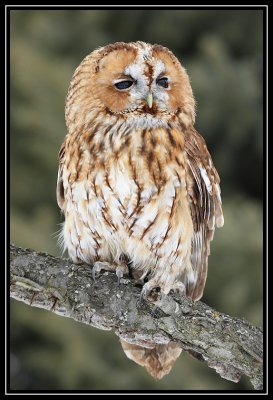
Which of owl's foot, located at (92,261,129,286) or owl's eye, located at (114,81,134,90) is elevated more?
owl's eye, located at (114,81,134,90)

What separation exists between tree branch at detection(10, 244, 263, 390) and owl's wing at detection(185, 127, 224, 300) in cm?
36

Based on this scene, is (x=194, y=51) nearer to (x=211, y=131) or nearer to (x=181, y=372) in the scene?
(x=211, y=131)

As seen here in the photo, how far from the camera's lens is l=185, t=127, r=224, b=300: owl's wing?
2502 mm

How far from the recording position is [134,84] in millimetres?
2303

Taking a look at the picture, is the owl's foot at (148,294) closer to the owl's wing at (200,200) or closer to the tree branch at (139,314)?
the tree branch at (139,314)

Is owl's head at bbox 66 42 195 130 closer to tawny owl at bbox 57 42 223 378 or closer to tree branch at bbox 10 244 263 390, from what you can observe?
tawny owl at bbox 57 42 223 378

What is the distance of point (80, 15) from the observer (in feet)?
16.8

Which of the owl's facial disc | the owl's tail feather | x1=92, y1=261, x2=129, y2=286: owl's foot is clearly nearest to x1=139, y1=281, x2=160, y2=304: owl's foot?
x1=92, y1=261, x2=129, y2=286: owl's foot

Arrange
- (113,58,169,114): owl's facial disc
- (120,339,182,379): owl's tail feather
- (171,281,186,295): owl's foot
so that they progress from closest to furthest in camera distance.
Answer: (113,58,169,114): owl's facial disc, (171,281,186,295): owl's foot, (120,339,182,379): owl's tail feather

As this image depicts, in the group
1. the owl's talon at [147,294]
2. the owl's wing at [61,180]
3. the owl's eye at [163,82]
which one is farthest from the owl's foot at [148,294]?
the owl's eye at [163,82]

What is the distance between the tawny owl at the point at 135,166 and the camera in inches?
92.6

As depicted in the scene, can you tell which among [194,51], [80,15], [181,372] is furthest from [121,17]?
[181,372]

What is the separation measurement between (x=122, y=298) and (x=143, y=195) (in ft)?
1.50

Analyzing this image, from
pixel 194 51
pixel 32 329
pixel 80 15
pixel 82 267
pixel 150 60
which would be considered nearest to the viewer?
pixel 150 60
